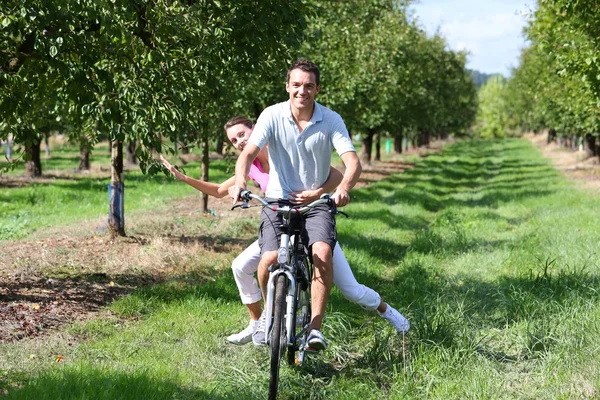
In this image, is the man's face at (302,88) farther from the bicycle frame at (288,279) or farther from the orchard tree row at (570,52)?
the orchard tree row at (570,52)

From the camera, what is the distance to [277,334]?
186 inches

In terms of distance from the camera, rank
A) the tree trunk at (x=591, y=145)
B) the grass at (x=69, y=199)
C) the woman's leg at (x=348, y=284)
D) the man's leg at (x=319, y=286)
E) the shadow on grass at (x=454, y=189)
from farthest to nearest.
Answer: the tree trunk at (x=591, y=145), the shadow on grass at (x=454, y=189), the grass at (x=69, y=199), the woman's leg at (x=348, y=284), the man's leg at (x=319, y=286)

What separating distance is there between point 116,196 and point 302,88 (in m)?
7.73

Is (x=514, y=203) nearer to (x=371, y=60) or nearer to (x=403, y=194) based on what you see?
(x=403, y=194)

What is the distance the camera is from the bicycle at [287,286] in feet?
15.5

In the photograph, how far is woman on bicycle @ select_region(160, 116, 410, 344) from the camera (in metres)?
5.46

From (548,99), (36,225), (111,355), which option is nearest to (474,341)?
(111,355)

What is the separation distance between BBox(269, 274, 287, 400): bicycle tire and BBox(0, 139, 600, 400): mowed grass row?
318 millimetres

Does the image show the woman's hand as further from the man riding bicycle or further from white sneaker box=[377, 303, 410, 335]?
white sneaker box=[377, 303, 410, 335]

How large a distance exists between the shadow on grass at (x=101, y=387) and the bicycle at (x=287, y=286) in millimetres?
462

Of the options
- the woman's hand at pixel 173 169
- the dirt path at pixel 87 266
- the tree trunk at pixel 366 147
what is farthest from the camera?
the tree trunk at pixel 366 147

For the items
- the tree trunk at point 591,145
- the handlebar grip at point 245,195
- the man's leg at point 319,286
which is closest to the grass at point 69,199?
the man's leg at point 319,286

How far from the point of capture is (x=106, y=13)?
6688 mm

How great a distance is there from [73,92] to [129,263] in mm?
3348
